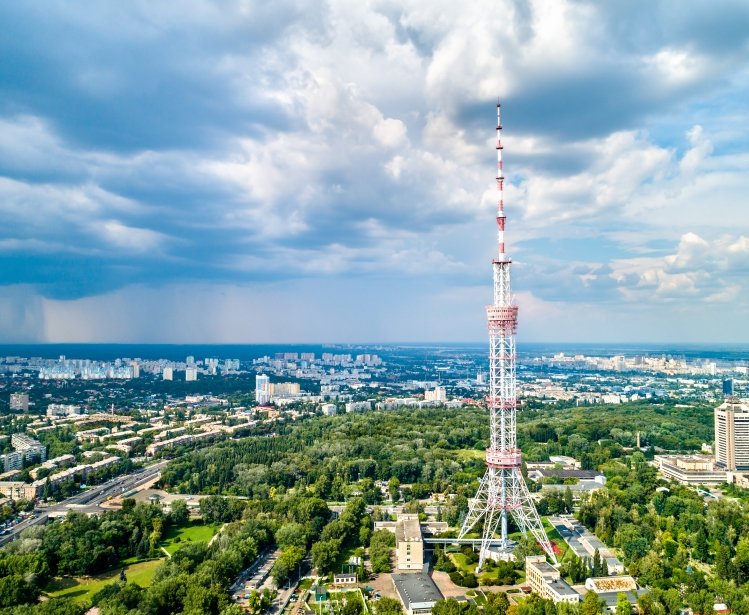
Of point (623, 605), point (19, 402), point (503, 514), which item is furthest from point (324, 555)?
point (19, 402)

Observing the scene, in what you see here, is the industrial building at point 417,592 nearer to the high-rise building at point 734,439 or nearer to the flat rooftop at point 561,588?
the flat rooftop at point 561,588

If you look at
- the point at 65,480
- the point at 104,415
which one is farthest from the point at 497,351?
the point at 104,415

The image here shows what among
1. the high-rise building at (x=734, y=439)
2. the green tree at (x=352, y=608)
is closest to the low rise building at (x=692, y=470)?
the high-rise building at (x=734, y=439)

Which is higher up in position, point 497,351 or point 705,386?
point 497,351

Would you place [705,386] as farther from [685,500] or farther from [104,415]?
[104,415]

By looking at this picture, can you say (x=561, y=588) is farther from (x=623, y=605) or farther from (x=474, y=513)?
(x=474, y=513)

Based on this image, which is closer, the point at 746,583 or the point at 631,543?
the point at 746,583

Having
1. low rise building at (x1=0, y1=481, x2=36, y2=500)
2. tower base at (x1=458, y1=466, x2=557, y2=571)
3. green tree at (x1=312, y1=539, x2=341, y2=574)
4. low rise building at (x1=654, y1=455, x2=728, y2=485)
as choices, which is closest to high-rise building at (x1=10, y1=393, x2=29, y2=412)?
low rise building at (x1=0, y1=481, x2=36, y2=500)
